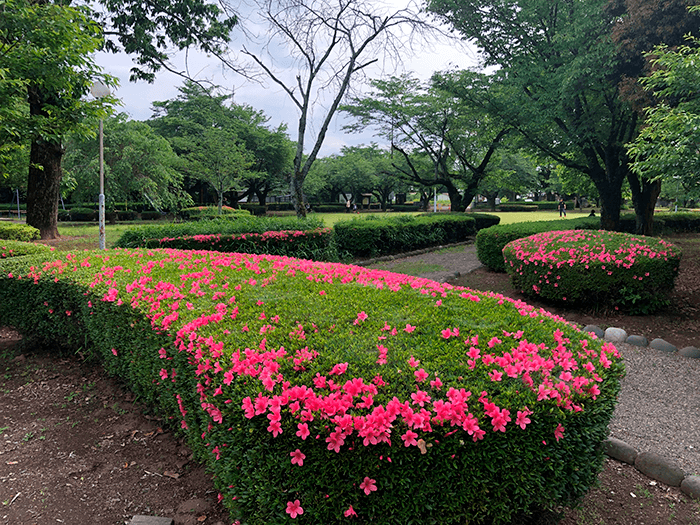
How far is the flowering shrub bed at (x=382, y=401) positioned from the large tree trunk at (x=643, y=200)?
12.9 meters

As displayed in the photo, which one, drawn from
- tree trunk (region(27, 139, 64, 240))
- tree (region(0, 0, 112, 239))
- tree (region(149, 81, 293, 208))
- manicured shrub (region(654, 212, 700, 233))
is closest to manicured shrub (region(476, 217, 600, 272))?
tree (region(0, 0, 112, 239))

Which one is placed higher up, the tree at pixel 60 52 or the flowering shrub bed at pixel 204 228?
the tree at pixel 60 52

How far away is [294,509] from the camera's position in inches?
55.4

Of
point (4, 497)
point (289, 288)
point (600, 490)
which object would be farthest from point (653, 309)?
point (4, 497)

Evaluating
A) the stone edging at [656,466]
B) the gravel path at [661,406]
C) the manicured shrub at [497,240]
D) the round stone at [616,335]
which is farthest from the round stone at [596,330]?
the manicured shrub at [497,240]

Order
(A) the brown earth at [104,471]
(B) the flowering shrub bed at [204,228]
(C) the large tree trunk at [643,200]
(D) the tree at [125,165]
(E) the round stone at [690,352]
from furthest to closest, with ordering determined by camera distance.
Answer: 1. (D) the tree at [125,165]
2. (C) the large tree trunk at [643,200]
3. (B) the flowering shrub bed at [204,228]
4. (E) the round stone at [690,352]
5. (A) the brown earth at [104,471]

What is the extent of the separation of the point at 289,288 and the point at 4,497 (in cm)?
196

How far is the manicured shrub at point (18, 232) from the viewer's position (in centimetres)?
983

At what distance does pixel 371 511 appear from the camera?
1.40 meters

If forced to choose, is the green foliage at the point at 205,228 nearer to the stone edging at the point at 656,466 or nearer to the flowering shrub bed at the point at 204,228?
the flowering shrub bed at the point at 204,228

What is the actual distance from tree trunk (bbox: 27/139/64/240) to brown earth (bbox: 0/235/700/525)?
8.91 m

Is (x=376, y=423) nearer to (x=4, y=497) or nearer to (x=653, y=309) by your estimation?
(x=4, y=497)

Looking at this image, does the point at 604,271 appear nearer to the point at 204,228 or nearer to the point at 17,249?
the point at 204,228

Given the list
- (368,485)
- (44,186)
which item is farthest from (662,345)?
(44,186)
